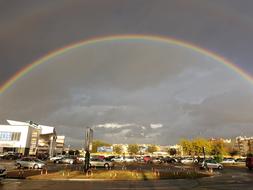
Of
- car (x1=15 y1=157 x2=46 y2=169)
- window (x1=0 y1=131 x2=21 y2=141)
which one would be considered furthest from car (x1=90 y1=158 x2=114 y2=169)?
window (x1=0 y1=131 x2=21 y2=141)

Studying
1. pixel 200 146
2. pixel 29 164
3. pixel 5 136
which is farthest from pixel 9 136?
pixel 200 146

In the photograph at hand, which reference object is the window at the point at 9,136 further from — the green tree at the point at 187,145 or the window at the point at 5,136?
the green tree at the point at 187,145

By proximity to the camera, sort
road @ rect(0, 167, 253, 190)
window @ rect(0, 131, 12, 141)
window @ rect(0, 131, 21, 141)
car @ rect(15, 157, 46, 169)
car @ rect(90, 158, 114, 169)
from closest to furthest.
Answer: road @ rect(0, 167, 253, 190), car @ rect(15, 157, 46, 169), car @ rect(90, 158, 114, 169), window @ rect(0, 131, 12, 141), window @ rect(0, 131, 21, 141)

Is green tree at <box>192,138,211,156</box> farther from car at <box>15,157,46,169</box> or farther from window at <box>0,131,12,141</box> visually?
car at <box>15,157,46,169</box>

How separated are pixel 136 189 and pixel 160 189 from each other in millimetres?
1883

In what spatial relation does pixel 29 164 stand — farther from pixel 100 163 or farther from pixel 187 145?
pixel 187 145

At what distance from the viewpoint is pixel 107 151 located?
175 metres

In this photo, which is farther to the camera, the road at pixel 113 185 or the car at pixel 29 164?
the car at pixel 29 164

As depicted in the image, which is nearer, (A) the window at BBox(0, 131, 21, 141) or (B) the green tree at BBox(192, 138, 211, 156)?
(A) the window at BBox(0, 131, 21, 141)

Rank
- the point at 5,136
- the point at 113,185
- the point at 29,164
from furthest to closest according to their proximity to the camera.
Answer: the point at 5,136
the point at 29,164
the point at 113,185

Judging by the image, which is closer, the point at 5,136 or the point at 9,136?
the point at 5,136

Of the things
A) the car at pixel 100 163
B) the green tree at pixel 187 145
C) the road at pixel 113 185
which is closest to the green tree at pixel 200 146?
the green tree at pixel 187 145

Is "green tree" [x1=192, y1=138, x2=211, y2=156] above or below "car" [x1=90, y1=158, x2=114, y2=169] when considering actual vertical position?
above

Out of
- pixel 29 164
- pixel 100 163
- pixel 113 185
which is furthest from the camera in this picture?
pixel 100 163
